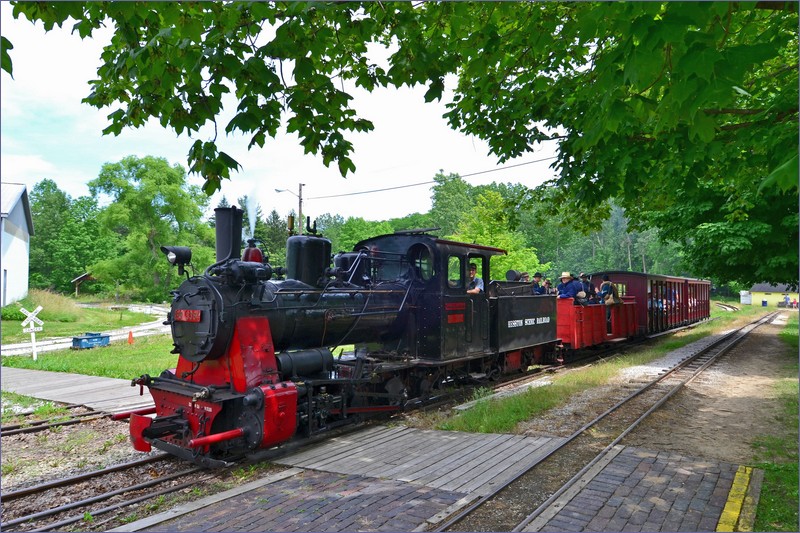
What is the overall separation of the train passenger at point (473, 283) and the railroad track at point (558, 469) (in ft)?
9.98

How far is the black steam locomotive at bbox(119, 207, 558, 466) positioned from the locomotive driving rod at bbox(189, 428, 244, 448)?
0.01 m

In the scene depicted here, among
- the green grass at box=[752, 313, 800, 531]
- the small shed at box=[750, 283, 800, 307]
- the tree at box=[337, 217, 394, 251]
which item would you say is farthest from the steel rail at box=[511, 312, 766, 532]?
the small shed at box=[750, 283, 800, 307]

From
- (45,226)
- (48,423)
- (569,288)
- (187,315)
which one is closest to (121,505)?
(187,315)

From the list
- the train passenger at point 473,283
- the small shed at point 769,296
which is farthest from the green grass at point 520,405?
the small shed at point 769,296

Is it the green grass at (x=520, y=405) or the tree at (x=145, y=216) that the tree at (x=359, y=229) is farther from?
the green grass at (x=520, y=405)

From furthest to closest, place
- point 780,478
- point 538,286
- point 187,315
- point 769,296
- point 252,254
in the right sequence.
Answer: point 769,296 < point 538,286 < point 252,254 < point 187,315 < point 780,478

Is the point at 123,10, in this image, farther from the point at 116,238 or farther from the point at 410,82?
the point at 116,238

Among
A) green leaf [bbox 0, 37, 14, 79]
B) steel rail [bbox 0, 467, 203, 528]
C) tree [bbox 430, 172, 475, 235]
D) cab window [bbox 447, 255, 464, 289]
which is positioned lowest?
steel rail [bbox 0, 467, 203, 528]

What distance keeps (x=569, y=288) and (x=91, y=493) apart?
12667 millimetres

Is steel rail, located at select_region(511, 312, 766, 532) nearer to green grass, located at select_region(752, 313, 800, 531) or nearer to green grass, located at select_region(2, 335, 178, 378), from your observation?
green grass, located at select_region(752, 313, 800, 531)

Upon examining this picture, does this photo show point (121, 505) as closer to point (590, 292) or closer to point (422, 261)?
point (422, 261)

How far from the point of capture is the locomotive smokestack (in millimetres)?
6477

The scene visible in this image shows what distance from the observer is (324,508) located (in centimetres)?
458

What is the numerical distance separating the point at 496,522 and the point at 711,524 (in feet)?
5.64
